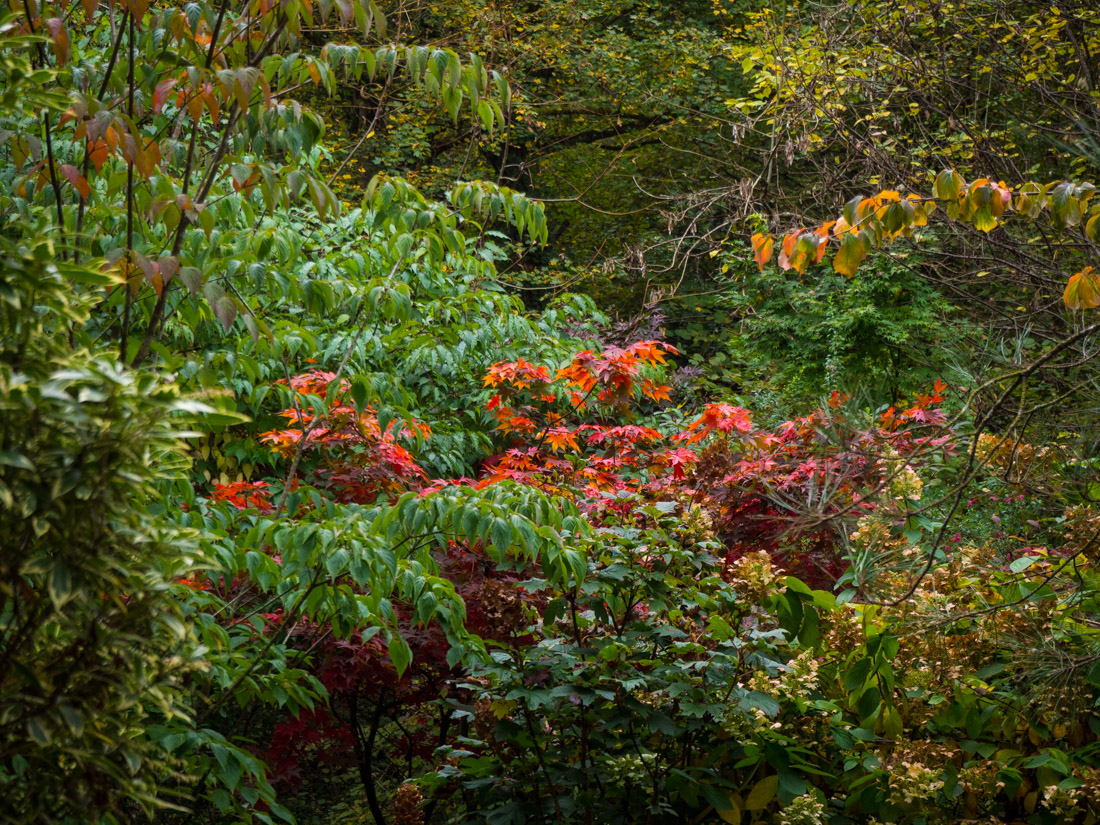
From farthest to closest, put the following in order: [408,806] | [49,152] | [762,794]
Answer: [408,806] < [762,794] < [49,152]

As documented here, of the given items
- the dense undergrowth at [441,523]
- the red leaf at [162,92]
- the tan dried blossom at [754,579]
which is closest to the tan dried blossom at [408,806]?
the dense undergrowth at [441,523]

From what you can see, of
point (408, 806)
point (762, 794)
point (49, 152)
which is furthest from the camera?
point (408, 806)

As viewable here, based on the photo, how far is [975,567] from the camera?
10.5ft

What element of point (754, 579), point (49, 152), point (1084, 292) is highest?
point (49, 152)

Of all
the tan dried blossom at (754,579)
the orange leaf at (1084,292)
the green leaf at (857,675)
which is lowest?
the green leaf at (857,675)

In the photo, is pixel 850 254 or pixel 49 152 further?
pixel 850 254

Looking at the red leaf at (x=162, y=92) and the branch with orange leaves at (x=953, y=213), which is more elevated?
the red leaf at (x=162, y=92)

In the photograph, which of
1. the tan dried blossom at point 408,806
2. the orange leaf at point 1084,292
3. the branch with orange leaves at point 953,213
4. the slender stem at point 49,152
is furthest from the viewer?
the tan dried blossom at point 408,806

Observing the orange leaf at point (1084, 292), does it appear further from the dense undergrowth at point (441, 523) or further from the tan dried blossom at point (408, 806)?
the tan dried blossom at point (408, 806)

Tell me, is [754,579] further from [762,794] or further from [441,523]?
[441,523]

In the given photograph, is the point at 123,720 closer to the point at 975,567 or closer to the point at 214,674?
the point at 214,674

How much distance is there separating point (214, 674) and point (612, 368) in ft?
9.00

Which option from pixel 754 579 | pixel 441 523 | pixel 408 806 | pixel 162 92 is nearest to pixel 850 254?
pixel 754 579

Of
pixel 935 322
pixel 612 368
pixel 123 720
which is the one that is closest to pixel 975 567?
pixel 612 368
